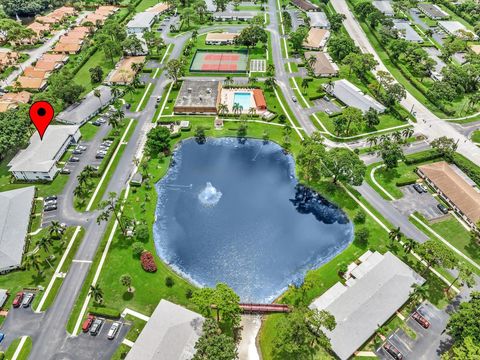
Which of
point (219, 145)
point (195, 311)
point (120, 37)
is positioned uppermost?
point (120, 37)

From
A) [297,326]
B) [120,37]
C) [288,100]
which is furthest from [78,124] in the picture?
[297,326]

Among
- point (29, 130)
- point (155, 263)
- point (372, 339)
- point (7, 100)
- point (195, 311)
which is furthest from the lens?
point (7, 100)

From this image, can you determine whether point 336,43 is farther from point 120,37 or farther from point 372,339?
point 372,339

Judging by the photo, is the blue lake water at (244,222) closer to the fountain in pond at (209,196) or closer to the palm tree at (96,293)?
the fountain in pond at (209,196)

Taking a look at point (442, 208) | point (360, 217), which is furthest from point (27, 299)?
point (442, 208)

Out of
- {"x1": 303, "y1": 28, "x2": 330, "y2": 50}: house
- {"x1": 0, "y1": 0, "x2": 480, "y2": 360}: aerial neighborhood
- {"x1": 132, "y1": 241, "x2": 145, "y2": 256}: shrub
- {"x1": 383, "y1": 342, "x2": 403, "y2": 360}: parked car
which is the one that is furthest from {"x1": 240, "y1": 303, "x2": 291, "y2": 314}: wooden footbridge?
{"x1": 303, "y1": 28, "x2": 330, "y2": 50}: house

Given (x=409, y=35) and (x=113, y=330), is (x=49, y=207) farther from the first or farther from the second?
(x=409, y=35)
